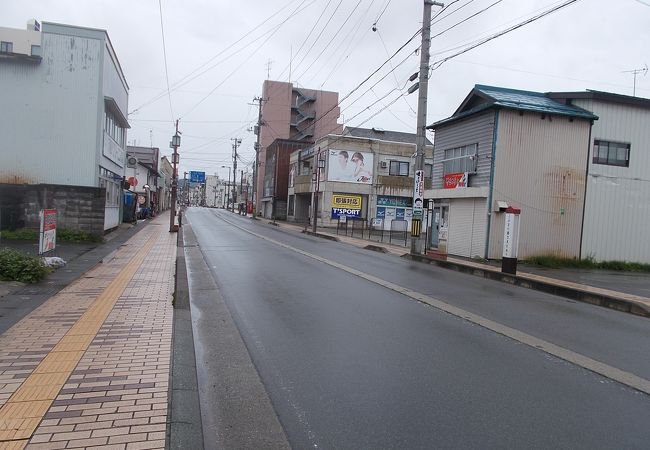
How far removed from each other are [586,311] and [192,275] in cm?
875

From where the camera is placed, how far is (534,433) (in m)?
4.16

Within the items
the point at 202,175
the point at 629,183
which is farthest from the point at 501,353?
the point at 202,175

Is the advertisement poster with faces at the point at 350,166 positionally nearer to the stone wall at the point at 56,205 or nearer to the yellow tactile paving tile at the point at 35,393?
the stone wall at the point at 56,205

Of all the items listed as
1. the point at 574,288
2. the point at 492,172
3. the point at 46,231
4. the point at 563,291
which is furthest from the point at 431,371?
the point at 492,172

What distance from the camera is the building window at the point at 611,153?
22.0 meters

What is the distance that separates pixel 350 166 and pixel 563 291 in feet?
107

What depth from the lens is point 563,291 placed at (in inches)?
527

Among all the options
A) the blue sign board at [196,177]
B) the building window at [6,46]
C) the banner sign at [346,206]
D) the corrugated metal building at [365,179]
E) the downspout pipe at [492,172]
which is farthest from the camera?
the blue sign board at [196,177]

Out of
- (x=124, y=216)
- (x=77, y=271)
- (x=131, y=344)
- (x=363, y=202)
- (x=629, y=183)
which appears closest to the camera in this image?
(x=131, y=344)

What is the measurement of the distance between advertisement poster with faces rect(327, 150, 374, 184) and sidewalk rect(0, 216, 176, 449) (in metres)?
36.2

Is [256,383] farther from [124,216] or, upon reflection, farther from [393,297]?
[124,216]

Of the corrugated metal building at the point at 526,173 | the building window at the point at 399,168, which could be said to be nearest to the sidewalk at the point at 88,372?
the corrugated metal building at the point at 526,173

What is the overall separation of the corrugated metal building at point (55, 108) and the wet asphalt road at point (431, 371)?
12.3 metres

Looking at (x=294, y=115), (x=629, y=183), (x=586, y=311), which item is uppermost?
(x=294, y=115)
